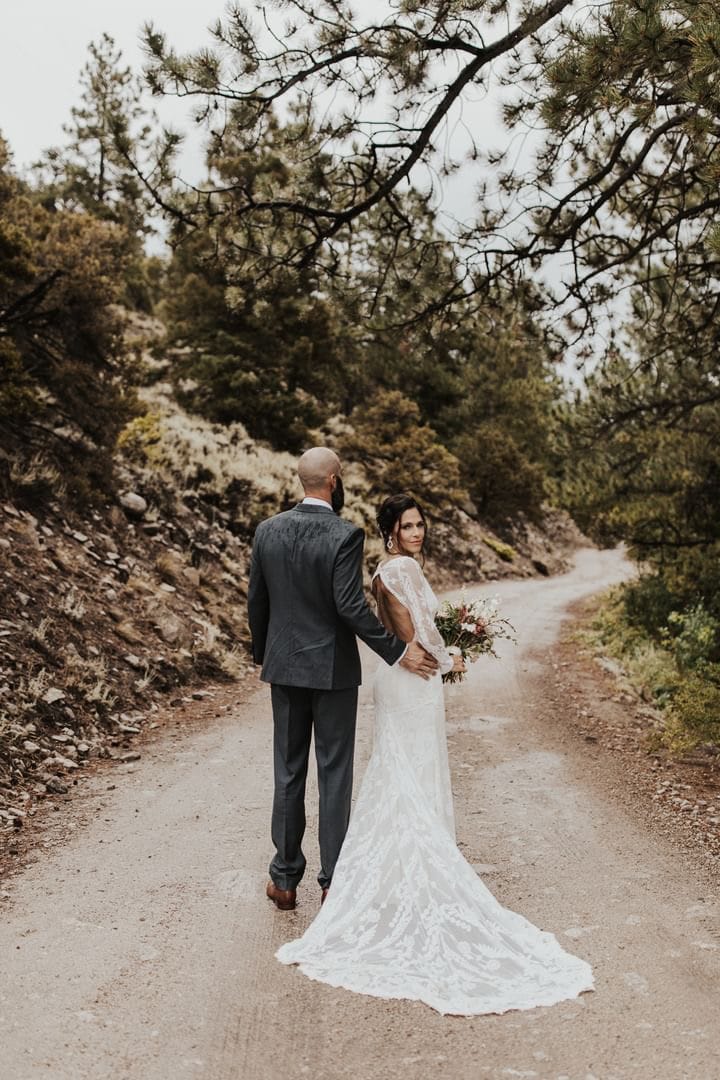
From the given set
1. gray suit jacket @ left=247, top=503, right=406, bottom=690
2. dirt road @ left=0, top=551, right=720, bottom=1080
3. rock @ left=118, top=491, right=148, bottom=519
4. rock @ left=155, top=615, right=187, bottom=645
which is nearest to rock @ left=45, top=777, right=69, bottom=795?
dirt road @ left=0, top=551, right=720, bottom=1080

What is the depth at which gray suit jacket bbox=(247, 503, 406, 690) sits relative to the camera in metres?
4.39

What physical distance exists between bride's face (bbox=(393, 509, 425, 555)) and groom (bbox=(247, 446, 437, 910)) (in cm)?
23

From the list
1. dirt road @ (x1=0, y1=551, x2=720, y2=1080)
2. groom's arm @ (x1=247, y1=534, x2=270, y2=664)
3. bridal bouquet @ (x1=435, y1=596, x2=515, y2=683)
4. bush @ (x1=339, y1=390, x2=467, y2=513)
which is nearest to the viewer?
dirt road @ (x1=0, y1=551, x2=720, y2=1080)

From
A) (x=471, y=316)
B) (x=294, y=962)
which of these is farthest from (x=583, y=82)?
(x=294, y=962)

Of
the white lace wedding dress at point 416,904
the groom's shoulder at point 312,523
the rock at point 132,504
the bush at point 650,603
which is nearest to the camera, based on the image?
the white lace wedding dress at point 416,904

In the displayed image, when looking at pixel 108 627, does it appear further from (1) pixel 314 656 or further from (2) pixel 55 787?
(1) pixel 314 656

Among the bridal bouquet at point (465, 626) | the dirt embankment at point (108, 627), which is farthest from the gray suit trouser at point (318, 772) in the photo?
the dirt embankment at point (108, 627)

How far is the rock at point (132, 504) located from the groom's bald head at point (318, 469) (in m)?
8.25

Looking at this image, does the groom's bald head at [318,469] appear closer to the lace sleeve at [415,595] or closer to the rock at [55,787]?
the lace sleeve at [415,595]

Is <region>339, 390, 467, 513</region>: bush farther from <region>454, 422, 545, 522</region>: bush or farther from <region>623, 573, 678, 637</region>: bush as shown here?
<region>623, 573, 678, 637</region>: bush

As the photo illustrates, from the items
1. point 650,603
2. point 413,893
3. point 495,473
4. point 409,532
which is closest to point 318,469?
point 409,532

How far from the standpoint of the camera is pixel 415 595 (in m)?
4.54

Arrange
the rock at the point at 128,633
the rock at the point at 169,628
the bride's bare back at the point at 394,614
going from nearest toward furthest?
1. the bride's bare back at the point at 394,614
2. the rock at the point at 128,633
3. the rock at the point at 169,628

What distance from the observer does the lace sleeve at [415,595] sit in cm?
453
